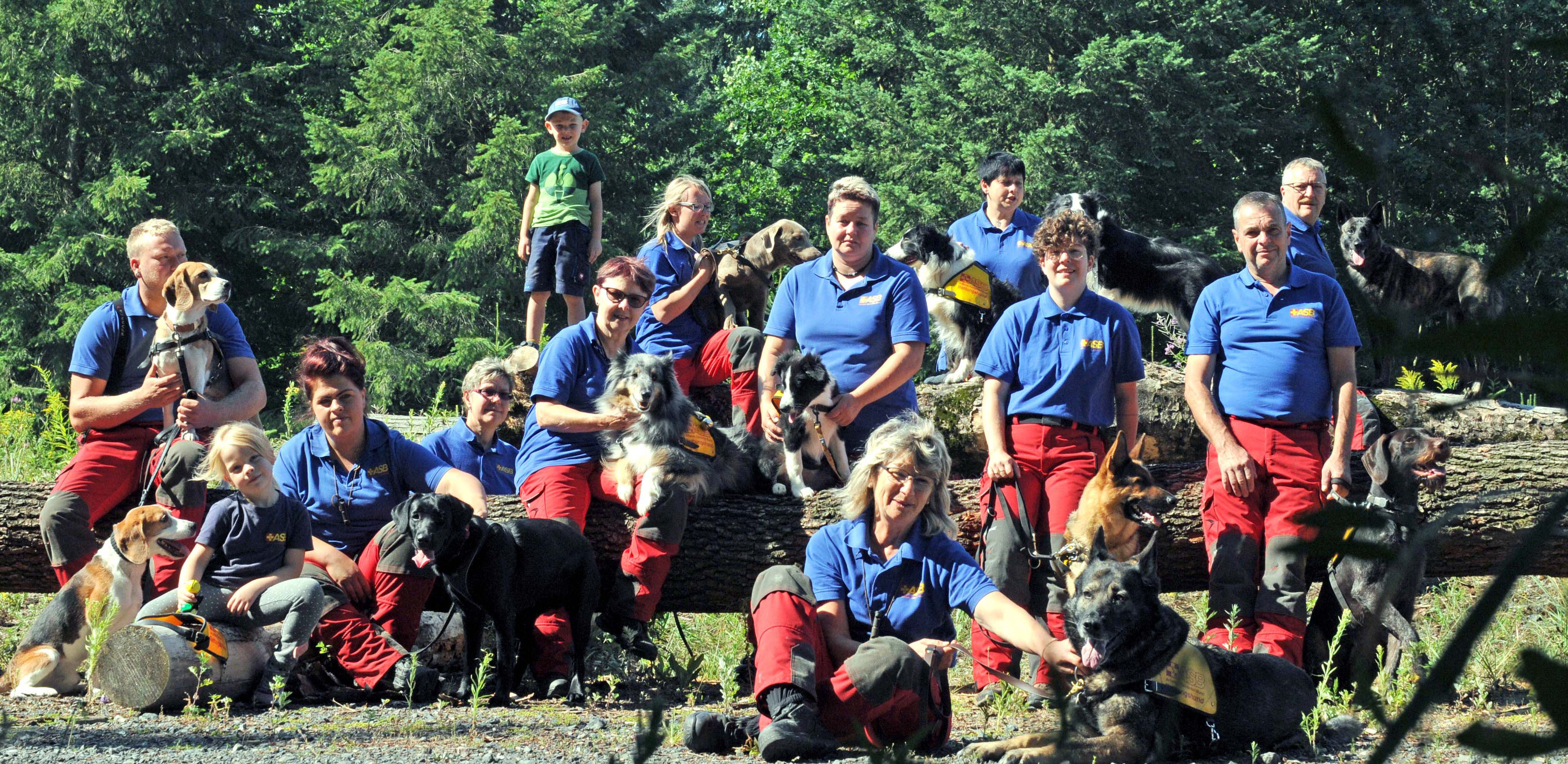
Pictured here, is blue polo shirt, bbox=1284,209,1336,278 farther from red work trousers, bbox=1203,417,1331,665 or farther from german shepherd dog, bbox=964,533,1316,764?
german shepherd dog, bbox=964,533,1316,764

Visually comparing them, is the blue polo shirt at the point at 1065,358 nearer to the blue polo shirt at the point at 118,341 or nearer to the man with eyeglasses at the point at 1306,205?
the man with eyeglasses at the point at 1306,205

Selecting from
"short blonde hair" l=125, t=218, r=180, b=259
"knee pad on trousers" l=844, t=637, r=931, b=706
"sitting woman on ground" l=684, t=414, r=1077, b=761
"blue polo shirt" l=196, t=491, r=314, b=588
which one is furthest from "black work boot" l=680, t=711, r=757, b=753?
"short blonde hair" l=125, t=218, r=180, b=259

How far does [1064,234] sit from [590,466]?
2.43m

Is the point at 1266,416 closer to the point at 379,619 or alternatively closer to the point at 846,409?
the point at 846,409

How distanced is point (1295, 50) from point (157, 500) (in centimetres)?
1954

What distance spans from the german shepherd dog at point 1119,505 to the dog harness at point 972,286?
6.77ft

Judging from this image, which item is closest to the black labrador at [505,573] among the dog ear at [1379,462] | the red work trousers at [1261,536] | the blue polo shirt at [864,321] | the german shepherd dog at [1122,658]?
the blue polo shirt at [864,321]

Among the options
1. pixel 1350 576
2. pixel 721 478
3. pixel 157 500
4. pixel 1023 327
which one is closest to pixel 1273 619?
pixel 1350 576

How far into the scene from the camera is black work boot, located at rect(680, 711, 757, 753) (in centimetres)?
481

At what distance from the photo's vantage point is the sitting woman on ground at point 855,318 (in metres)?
6.23

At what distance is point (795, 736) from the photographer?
15.0 ft

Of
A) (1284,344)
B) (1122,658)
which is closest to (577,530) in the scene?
(1122,658)

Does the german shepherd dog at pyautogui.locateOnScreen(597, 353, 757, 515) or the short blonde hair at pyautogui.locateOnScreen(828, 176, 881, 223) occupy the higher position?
the short blonde hair at pyautogui.locateOnScreen(828, 176, 881, 223)

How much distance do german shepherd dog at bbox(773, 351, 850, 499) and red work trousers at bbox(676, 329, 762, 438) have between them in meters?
0.62
